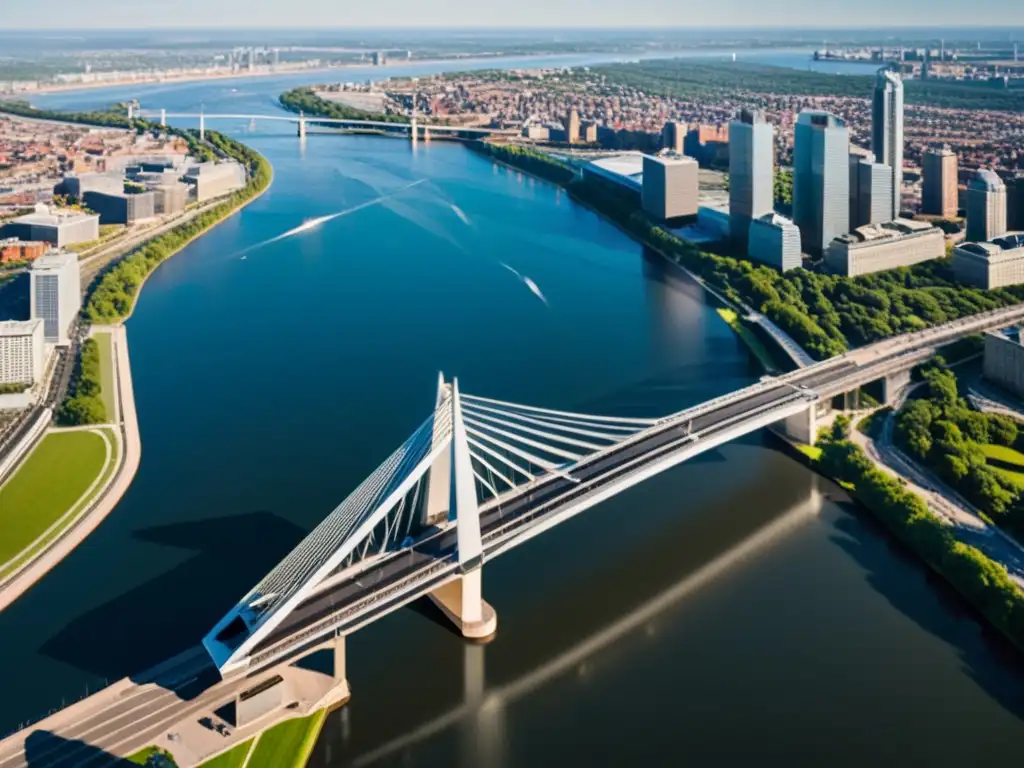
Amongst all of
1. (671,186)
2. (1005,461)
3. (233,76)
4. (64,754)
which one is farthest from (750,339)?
(233,76)

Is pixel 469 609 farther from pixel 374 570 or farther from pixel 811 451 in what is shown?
pixel 811 451

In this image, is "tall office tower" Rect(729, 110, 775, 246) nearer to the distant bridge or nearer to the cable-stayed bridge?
the cable-stayed bridge

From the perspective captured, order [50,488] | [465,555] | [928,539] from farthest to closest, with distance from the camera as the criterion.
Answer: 1. [50,488]
2. [928,539]
3. [465,555]

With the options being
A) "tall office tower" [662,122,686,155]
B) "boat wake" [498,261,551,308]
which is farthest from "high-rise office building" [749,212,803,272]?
"tall office tower" [662,122,686,155]

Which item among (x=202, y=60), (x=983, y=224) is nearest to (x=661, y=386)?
(x=983, y=224)

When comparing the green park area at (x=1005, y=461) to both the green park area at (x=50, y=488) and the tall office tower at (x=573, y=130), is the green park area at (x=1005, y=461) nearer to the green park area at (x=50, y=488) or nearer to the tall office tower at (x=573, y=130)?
the green park area at (x=50, y=488)
